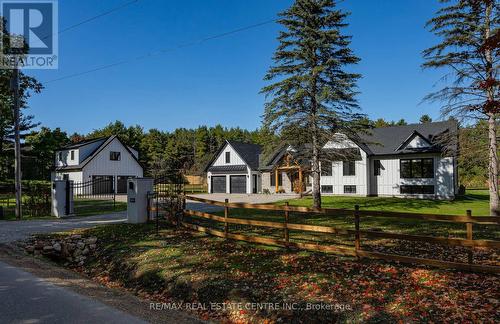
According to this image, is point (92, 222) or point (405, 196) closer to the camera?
A: point (92, 222)

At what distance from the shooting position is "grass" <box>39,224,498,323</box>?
5160 millimetres

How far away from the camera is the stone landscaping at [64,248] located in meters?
9.91

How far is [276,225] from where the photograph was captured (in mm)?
8781

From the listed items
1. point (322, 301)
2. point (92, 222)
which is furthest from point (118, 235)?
point (322, 301)

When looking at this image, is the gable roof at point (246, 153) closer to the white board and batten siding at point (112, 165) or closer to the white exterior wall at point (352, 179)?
the white exterior wall at point (352, 179)

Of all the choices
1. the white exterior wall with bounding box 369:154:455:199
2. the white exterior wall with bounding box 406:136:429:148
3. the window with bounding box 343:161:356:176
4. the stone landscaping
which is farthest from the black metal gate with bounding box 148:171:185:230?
the white exterior wall with bounding box 406:136:429:148

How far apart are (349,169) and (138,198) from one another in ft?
72.2

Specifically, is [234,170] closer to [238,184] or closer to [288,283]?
[238,184]

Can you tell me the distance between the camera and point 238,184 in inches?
1483

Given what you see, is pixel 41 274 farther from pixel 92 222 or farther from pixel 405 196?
pixel 405 196

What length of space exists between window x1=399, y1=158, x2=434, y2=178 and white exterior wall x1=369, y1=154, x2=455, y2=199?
27 cm

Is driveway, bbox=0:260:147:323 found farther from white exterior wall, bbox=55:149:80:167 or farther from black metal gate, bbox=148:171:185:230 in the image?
white exterior wall, bbox=55:149:80:167

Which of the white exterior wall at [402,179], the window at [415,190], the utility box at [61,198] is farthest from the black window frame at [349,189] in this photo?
the utility box at [61,198]

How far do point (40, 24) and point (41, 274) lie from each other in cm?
1365
